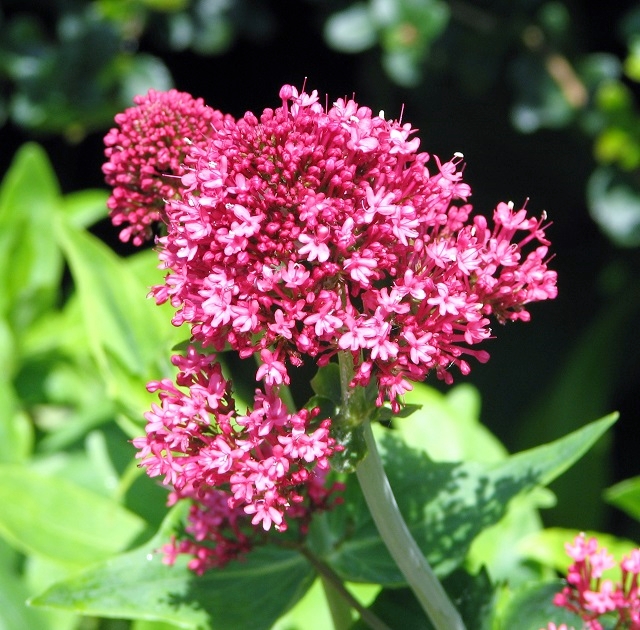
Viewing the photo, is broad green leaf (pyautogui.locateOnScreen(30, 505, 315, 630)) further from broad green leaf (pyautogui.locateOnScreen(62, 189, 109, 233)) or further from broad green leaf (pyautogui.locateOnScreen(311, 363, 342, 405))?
broad green leaf (pyautogui.locateOnScreen(62, 189, 109, 233))

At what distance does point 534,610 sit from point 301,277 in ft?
2.19

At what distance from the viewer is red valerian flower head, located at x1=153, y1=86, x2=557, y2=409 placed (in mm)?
945

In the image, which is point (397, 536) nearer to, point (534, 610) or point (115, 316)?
point (534, 610)

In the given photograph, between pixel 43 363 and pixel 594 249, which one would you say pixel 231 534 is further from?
pixel 594 249

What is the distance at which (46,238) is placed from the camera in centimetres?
259

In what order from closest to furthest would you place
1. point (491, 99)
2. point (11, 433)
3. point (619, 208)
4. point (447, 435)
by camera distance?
1. point (447, 435)
2. point (11, 433)
3. point (619, 208)
4. point (491, 99)

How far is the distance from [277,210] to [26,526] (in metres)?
1.02

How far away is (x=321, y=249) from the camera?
0.93 m

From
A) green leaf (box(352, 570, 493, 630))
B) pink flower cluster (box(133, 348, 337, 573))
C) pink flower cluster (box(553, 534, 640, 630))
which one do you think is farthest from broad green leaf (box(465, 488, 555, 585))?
pink flower cluster (box(133, 348, 337, 573))

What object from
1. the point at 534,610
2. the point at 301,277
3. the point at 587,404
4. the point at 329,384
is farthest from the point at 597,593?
the point at 587,404

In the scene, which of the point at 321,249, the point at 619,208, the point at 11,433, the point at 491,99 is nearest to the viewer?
the point at 321,249

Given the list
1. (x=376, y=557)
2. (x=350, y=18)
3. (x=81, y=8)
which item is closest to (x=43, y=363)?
(x=81, y=8)

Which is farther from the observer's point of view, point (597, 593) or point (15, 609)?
point (15, 609)

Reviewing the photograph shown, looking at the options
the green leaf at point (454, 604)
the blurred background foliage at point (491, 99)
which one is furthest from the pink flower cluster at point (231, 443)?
the blurred background foliage at point (491, 99)
